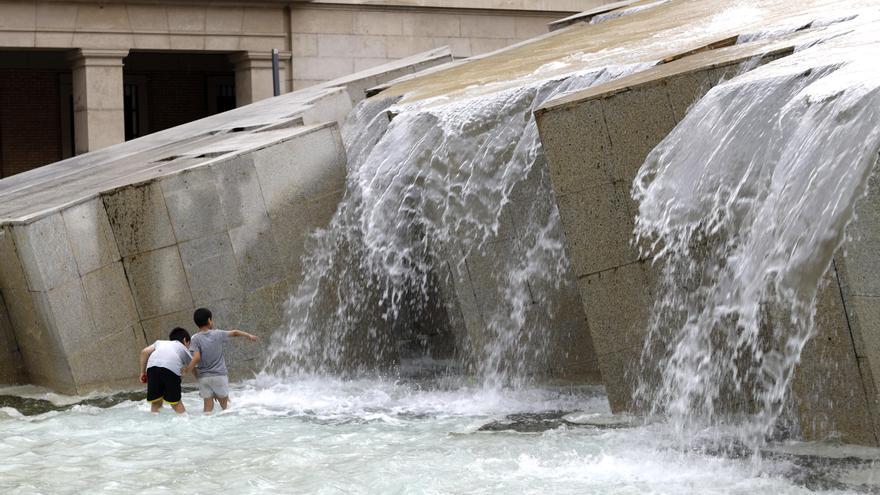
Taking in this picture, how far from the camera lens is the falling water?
1010 cm

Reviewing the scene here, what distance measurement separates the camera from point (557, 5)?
93.0ft

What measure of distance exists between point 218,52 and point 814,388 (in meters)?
20.1

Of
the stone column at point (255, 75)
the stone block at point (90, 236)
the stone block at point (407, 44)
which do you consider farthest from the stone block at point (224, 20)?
the stone block at point (90, 236)

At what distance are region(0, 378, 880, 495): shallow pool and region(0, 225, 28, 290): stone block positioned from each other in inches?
40.5

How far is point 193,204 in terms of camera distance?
11203 mm

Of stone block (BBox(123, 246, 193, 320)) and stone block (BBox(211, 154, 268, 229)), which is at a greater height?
stone block (BBox(211, 154, 268, 229))

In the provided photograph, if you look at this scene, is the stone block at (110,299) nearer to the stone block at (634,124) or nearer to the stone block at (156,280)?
the stone block at (156,280)

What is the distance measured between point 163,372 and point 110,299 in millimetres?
1542

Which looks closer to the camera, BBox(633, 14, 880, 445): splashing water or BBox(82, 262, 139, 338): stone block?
BBox(633, 14, 880, 445): splashing water

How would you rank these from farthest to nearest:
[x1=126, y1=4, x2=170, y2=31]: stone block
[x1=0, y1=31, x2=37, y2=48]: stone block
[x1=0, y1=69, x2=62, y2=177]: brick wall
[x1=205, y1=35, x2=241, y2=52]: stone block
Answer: [x1=0, y1=69, x2=62, y2=177]: brick wall → [x1=205, y1=35, x2=241, y2=52]: stone block → [x1=126, y1=4, x2=170, y2=31]: stone block → [x1=0, y1=31, x2=37, y2=48]: stone block

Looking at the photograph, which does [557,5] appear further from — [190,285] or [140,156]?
[190,285]

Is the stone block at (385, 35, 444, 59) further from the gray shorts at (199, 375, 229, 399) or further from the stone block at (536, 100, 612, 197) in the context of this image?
the stone block at (536, 100, 612, 197)

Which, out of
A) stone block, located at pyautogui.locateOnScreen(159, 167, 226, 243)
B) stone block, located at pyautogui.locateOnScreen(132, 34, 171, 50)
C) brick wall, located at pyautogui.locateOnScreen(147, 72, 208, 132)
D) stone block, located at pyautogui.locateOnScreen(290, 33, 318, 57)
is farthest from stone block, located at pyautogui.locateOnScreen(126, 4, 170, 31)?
stone block, located at pyautogui.locateOnScreen(159, 167, 226, 243)

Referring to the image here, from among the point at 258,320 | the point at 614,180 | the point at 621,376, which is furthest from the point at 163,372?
the point at 614,180
